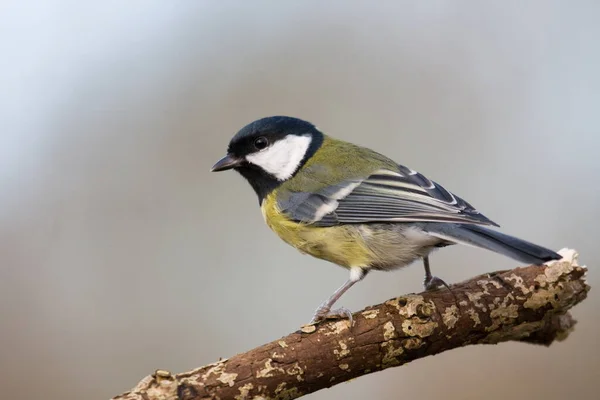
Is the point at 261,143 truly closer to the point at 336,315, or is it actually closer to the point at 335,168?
the point at 335,168

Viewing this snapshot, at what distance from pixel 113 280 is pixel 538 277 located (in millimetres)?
1967

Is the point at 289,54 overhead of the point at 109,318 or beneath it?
overhead

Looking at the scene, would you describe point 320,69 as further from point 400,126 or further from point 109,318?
point 109,318

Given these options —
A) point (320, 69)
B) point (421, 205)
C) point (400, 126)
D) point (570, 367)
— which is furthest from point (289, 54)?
point (570, 367)

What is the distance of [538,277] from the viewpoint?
1619 mm

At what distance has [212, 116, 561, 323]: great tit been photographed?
64.4 inches

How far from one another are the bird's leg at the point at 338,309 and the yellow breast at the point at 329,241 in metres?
0.03

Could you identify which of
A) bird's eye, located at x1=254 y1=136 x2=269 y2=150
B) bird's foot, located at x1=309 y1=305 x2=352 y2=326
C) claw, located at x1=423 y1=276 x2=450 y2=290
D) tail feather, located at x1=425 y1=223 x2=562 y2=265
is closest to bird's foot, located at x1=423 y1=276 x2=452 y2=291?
claw, located at x1=423 y1=276 x2=450 y2=290

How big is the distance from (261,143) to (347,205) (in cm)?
40

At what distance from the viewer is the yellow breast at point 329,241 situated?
1737 millimetres

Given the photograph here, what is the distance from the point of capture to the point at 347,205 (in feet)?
5.90

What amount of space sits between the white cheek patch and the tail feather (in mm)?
551

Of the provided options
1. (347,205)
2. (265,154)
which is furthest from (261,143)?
(347,205)

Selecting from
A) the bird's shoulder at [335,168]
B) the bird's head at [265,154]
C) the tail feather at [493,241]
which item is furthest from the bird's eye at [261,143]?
the tail feather at [493,241]
